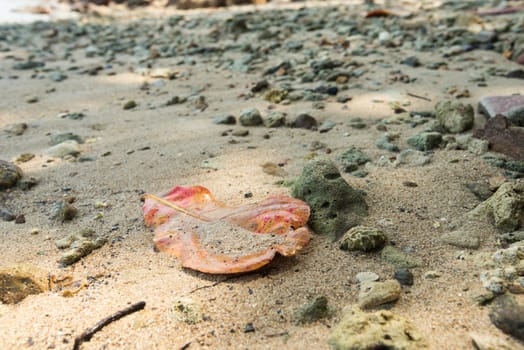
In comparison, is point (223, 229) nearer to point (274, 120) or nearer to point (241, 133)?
point (241, 133)

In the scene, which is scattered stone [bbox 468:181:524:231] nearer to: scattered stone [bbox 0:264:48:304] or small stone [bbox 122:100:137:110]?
scattered stone [bbox 0:264:48:304]

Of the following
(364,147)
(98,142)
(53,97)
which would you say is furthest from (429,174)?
(53,97)

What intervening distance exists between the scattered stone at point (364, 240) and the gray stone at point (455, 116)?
37.0 inches

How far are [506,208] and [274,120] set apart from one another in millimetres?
1248

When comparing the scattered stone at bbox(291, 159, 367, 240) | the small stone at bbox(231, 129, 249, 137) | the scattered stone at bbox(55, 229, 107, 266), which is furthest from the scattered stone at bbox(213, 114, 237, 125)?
the scattered stone at bbox(55, 229, 107, 266)

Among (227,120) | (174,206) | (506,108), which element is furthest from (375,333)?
(227,120)

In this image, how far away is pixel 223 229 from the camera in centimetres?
155

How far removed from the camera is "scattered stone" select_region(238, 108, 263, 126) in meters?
2.56

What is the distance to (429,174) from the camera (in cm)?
186

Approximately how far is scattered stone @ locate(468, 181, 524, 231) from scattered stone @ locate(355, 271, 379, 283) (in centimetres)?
42

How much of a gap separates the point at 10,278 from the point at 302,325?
75 centimetres

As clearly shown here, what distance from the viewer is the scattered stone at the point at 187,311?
4.11ft

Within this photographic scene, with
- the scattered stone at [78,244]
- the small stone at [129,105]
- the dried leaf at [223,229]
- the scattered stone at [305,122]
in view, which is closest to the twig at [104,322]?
the dried leaf at [223,229]

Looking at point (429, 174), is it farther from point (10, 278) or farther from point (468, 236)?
point (10, 278)
